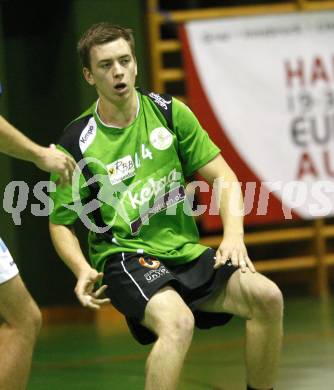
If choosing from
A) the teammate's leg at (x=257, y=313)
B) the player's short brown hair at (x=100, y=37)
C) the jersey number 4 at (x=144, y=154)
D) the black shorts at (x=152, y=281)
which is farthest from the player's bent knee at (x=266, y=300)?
the player's short brown hair at (x=100, y=37)

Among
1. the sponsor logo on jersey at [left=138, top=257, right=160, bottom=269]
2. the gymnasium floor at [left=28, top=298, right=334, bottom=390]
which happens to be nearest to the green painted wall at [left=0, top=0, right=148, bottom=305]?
the gymnasium floor at [left=28, top=298, right=334, bottom=390]

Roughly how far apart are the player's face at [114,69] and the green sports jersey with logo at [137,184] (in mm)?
130

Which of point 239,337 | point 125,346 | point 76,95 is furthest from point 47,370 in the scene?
point 76,95

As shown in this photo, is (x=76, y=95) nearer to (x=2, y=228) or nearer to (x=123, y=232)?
(x=2, y=228)

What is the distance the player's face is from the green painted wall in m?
2.92

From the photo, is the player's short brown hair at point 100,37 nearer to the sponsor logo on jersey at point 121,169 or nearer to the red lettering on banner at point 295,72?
the sponsor logo on jersey at point 121,169

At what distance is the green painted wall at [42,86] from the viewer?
7.02 m

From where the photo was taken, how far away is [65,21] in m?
6.99

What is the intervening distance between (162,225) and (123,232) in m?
0.16

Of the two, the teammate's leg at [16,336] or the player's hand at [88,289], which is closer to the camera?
the player's hand at [88,289]

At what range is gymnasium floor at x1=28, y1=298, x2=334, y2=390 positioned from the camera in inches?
192

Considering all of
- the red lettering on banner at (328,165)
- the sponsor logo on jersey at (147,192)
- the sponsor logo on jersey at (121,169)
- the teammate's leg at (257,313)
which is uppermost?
the sponsor logo on jersey at (121,169)

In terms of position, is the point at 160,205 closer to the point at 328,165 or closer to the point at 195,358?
the point at 195,358

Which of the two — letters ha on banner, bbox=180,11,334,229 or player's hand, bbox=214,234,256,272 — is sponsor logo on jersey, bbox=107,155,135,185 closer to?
player's hand, bbox=214,234,256,272
